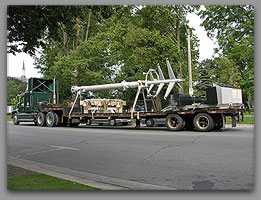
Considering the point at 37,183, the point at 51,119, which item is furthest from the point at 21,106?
the point at 37,183

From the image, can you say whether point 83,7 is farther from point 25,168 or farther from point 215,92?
point 215,92

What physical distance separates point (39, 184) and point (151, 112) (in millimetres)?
10441

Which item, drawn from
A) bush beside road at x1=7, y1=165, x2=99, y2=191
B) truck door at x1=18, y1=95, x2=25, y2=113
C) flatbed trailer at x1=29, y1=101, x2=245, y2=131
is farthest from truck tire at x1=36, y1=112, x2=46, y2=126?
bush beside road at x1=7, y1=165, x2=99, y2=191

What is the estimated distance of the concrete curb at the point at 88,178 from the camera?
203 inches

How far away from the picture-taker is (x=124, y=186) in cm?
525

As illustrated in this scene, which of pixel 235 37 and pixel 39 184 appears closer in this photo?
pixel 39 184

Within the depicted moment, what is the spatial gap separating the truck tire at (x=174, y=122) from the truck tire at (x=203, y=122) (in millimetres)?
735

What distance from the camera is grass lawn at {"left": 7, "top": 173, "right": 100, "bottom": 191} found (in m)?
5.02

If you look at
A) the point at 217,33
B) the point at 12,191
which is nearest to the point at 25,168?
the point at 12,191

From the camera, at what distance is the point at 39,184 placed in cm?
522

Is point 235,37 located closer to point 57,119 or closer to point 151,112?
point 151,112

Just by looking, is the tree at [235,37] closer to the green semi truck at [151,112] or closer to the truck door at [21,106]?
the green semi truck at [151,112]

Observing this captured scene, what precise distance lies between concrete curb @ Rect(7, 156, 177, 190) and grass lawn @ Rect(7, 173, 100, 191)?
276 mm

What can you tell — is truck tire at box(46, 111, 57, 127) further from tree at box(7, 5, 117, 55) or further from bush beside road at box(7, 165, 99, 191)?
bush beside road at box(7, 165, 99, 191)
